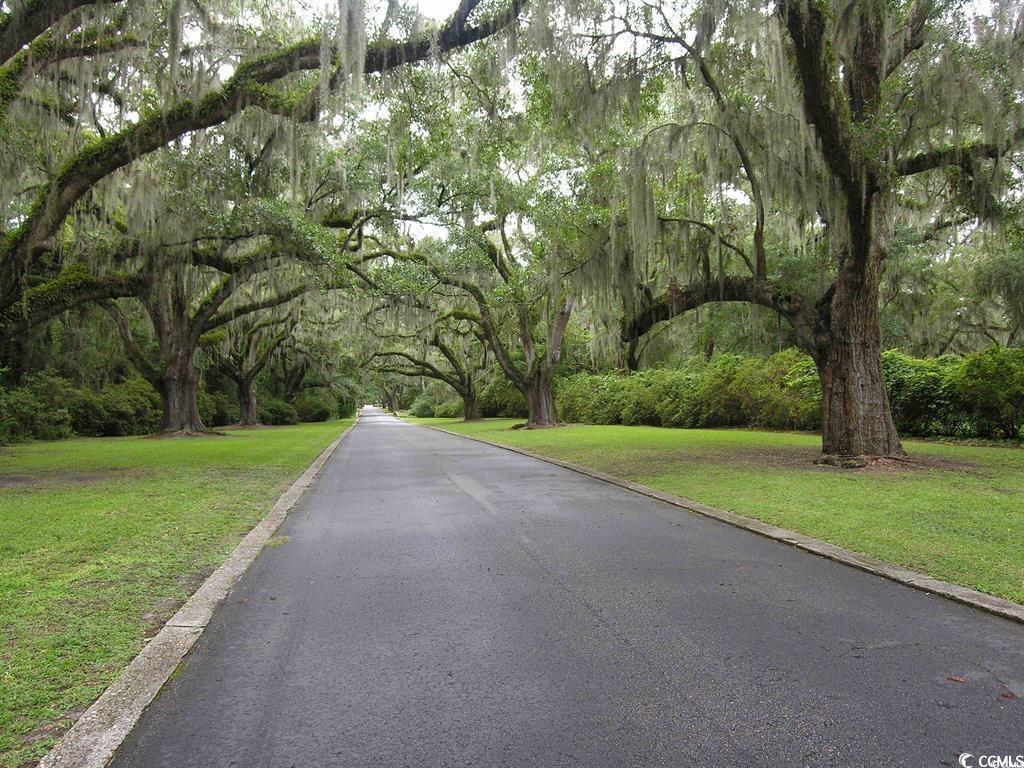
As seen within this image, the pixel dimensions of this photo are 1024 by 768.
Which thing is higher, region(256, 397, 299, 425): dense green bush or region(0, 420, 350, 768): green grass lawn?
region(256, 397, 299, 425): dense green bush

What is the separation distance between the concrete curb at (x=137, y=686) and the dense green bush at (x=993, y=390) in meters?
14.8

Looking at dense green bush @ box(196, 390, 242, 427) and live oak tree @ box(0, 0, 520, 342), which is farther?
dense green bush @ box(196, 390, 242, 427)

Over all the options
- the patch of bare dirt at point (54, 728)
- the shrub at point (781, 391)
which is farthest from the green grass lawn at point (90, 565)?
the shrub at point (781, 391)

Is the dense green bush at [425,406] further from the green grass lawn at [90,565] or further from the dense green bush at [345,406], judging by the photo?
the green grass lawn at [90,565]

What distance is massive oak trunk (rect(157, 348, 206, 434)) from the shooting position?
75.0ft

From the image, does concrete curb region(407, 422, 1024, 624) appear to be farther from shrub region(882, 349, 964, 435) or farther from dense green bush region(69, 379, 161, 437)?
dense green bush region(69, 379, 161, 437)

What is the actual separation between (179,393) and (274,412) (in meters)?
18.4

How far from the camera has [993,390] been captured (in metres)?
13.5

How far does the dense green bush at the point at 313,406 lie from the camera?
47844 millimetres

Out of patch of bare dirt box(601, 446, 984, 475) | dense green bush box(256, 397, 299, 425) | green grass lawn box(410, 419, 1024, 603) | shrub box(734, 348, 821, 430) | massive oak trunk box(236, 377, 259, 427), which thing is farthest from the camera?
dense green bush box(256, 397, 299, 425)

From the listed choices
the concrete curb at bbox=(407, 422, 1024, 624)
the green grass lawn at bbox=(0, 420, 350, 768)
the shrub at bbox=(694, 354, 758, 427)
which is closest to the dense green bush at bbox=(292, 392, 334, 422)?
the shrub at bbox=(694, 354, 758, 427)

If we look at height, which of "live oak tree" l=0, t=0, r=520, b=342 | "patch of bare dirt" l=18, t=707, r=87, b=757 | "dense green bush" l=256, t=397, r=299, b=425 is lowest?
"patch of bare dirt" l=18, t=707, r=87, b=757

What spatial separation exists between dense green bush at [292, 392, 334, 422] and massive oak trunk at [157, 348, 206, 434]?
Answer: 20728 mm

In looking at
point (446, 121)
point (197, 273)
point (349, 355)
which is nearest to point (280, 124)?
point (446, 121)
